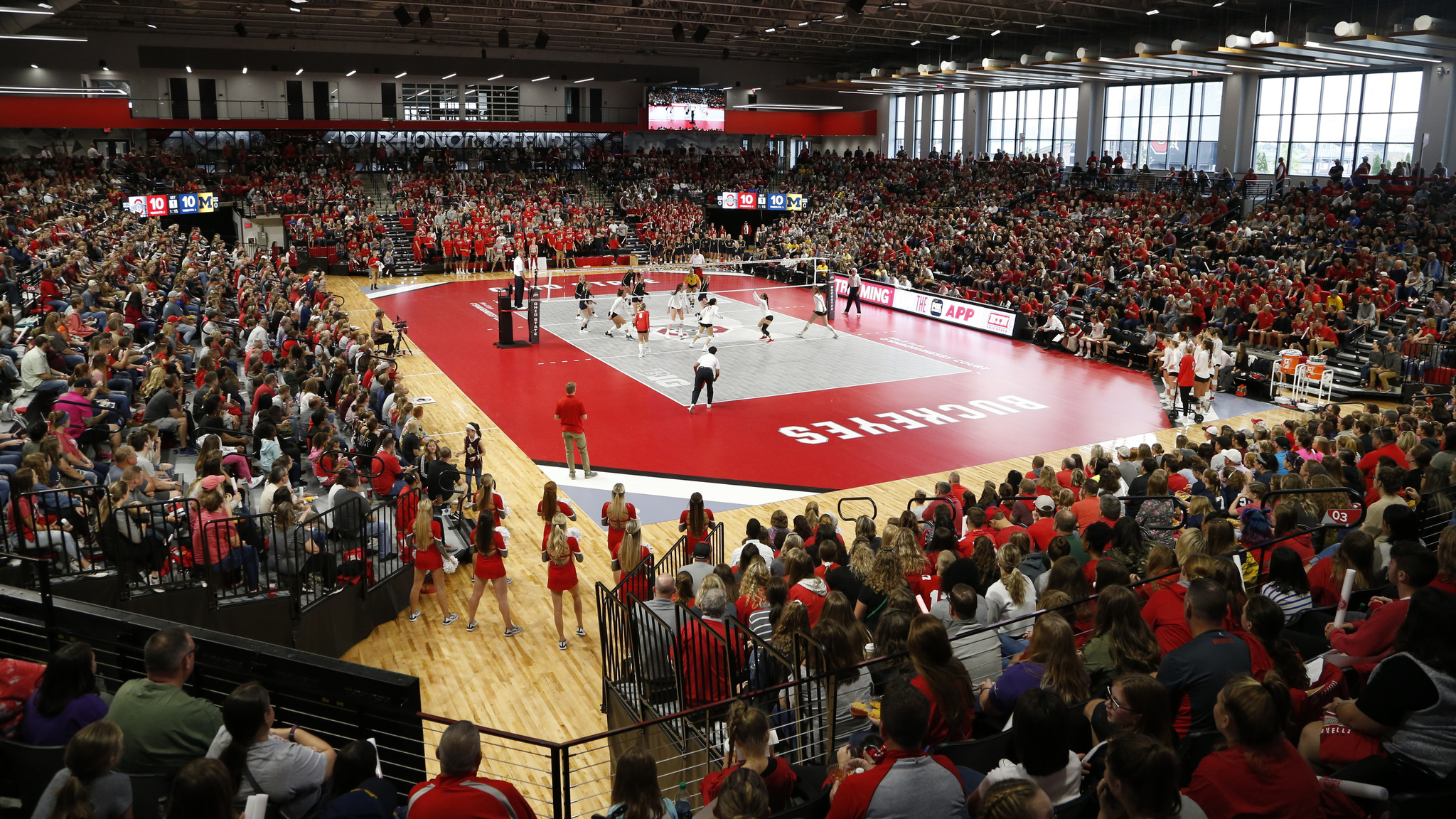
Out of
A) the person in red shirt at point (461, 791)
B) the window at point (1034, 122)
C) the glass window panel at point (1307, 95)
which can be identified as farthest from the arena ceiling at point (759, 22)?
the person in red shirt at point (461, 791)

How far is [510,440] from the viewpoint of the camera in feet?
56.0

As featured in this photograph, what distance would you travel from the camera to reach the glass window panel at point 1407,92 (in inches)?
1213

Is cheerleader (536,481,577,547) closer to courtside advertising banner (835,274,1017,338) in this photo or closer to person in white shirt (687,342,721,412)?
person in white shirt (687,342,721,412)

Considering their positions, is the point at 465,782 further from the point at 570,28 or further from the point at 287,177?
the point at 287,177

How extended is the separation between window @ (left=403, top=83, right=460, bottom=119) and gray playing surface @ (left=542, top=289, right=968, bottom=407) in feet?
83.7

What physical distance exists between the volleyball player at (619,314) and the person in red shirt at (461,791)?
21656mm

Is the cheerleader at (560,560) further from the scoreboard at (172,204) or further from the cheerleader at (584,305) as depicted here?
the scoreboard at (172,204)

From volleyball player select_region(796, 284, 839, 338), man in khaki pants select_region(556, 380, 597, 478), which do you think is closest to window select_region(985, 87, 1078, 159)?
volleyball player select_region(796, 284, 839, 338)

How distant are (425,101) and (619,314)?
93.7 ft

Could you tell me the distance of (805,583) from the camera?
23.5 feet

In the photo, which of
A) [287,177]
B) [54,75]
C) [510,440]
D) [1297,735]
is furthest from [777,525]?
[54,75]

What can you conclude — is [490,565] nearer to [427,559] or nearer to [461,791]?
[427,559]

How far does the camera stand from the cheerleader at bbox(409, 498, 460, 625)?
10.0 m

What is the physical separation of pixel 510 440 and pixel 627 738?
10640mm
